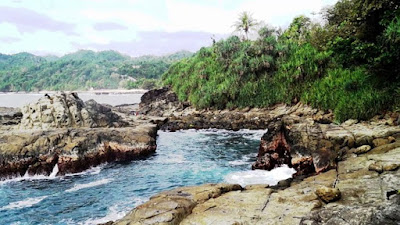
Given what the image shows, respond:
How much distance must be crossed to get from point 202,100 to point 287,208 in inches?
1185

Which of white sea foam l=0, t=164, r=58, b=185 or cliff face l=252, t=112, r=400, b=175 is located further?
white sea foam l=0, t=164, r=58, b=185

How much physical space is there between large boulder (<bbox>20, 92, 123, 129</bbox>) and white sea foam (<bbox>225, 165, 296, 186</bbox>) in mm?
11313

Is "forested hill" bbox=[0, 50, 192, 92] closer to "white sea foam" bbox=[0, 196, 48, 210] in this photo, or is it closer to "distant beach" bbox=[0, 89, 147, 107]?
"distant beach" bbox=[0, 89, 147, 107]

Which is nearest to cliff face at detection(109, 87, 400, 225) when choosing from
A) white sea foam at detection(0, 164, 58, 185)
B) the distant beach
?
white sea foam at detection(0, 164, 58, 185)

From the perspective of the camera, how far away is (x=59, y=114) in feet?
65.7

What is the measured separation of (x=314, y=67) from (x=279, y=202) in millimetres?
25105

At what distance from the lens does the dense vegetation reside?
589 inches

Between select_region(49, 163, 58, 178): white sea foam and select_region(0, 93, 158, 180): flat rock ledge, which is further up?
select_region(0, 93, 158, 180): flat rock ledge

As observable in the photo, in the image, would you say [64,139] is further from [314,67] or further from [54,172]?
[314,67]

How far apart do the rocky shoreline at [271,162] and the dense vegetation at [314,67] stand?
1891mm

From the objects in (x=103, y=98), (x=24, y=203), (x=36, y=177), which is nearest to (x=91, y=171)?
(x=36, y=177)

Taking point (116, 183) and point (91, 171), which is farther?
point (91, 171)

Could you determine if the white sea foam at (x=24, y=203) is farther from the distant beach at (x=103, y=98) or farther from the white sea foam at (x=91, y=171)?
the distant beach at (x=103, y=98)

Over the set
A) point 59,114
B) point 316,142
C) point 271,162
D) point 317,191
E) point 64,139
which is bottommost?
point 271,162
